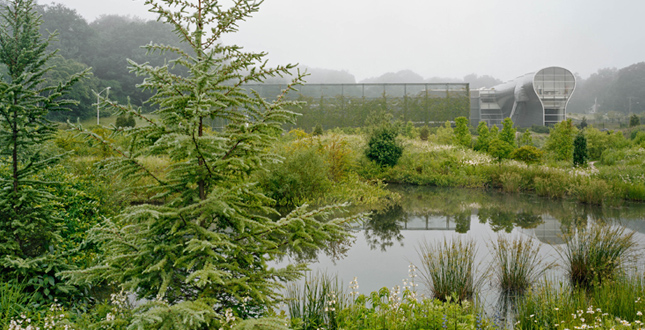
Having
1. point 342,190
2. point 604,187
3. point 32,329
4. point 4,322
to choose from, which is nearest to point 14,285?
point 4,322

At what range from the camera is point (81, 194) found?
20.2ft

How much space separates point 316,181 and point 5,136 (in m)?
7.69

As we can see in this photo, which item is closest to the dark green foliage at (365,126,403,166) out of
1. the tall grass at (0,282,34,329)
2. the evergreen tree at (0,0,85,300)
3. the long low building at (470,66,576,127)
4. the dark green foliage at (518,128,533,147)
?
the dark green foliage at (518,128,533,147)

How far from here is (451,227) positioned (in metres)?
8.59

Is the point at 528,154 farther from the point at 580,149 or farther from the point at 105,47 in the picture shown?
the point at 105,47

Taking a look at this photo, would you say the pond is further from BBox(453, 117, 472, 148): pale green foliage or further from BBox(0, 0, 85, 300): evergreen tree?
BBox(453, 117, 472, 148): pale green foliage

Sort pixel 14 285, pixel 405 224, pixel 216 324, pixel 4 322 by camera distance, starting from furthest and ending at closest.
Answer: pixel 405 224 → pixel 14 285 → pixel 4 322 → pixel 216 324

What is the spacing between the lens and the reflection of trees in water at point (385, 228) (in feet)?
24.3

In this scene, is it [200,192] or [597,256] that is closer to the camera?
[200,192]

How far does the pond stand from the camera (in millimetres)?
5664

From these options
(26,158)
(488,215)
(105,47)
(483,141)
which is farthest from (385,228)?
(105,47)

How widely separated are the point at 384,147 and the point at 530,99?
3131 cm

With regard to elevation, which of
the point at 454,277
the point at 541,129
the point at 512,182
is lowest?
the point at 512,182

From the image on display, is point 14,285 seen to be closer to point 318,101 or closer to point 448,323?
point 448,323
